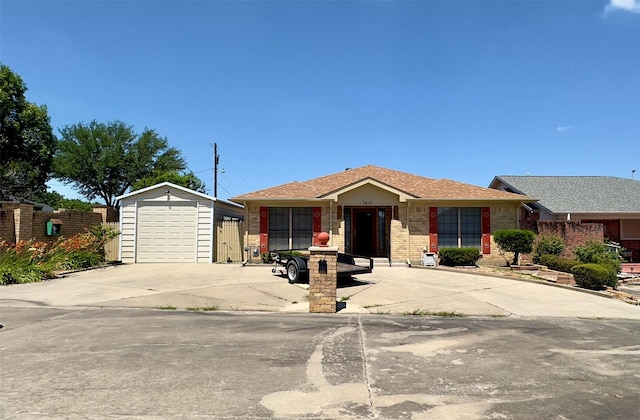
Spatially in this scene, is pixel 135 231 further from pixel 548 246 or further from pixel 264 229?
pixel 548 246

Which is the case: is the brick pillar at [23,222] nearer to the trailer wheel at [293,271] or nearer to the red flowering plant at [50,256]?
the red flowering plant at [50,256]

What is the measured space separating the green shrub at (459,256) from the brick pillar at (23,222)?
668 inches

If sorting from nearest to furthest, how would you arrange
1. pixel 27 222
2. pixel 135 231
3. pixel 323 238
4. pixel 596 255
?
pixel 323 238, pixel 596 255, pixel 27 222, pixel 135 231

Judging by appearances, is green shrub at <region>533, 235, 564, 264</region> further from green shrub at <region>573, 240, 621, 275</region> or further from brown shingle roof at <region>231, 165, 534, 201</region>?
brown shingle roof at <region>231, 165, 534, 201</region>

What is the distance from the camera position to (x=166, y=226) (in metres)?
19.1

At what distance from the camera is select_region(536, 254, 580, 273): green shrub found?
579 inches

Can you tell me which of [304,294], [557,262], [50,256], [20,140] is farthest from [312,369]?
[20,140]

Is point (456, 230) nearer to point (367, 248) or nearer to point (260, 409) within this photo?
point (367, 248)

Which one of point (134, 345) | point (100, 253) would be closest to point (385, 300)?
point (134, 345)

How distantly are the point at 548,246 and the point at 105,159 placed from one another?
3380cm

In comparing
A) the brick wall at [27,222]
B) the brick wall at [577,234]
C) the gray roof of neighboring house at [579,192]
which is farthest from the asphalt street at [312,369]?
the gray roof of neighboring house at [579,192]

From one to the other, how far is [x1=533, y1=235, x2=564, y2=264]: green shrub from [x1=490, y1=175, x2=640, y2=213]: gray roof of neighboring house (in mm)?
3615

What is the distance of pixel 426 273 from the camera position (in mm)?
15086

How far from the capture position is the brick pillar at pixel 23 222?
1617cm
